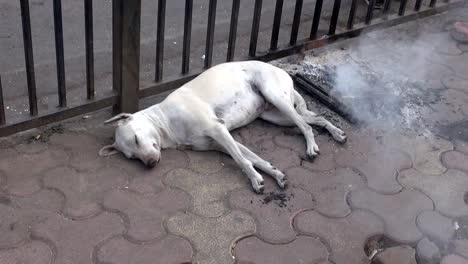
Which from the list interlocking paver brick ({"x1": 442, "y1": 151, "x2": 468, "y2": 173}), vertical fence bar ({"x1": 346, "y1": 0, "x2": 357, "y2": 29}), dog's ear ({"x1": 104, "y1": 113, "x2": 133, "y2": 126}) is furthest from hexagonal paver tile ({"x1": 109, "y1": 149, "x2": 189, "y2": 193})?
vertical fence bar ({"x1": 346, "y1": 0, "x2": 357, "y2": 29})

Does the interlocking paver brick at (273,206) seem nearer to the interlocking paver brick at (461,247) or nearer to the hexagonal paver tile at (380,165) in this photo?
the hexagonal paver tile at (380,165)

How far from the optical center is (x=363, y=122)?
4582mm

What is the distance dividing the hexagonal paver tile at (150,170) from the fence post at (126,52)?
514mm

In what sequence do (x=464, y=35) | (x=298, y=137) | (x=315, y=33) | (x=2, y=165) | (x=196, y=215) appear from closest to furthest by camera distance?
(x=196, y=215) → (x=2, y=165) → (x=298, y=137) → (x=315, y=33) → (x=464, y=35)

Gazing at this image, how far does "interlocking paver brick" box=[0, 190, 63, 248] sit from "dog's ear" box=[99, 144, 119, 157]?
474mm

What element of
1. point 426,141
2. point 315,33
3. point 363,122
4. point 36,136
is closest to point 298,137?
point 363,122

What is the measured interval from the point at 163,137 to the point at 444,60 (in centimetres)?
308

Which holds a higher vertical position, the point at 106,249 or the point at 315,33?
the point at 315,33

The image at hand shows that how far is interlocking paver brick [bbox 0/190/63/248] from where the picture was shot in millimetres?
3283

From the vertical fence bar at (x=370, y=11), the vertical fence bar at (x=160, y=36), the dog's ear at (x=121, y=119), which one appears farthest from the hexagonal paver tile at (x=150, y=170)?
the vertical fence bar at (x=370, y=11)

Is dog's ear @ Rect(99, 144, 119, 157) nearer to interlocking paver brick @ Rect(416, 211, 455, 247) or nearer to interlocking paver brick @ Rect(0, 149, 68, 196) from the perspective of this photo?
interlocking paver brick @ Rect(0, 149, 68, 196)

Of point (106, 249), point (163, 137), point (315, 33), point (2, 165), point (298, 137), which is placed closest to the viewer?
point (106, 249)

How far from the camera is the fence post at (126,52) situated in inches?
156

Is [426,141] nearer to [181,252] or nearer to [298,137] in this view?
[298,137]
